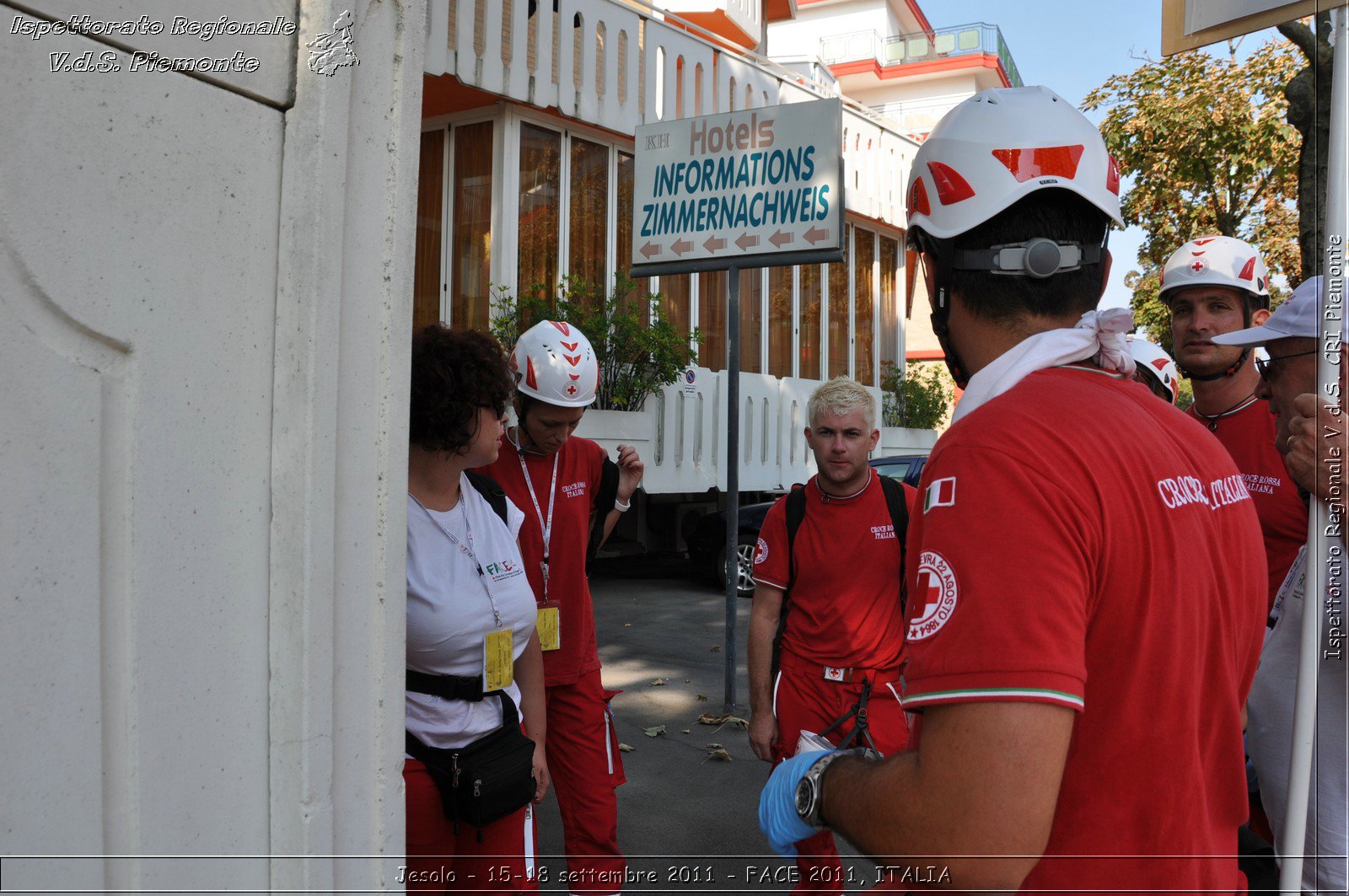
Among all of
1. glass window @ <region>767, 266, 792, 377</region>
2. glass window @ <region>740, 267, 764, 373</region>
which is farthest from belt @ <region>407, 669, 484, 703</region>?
glass window @ <region>767, 266, 792, 377</region>

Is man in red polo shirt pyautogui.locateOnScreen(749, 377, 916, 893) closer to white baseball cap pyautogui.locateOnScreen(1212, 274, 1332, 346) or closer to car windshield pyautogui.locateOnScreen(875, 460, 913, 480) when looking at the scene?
white baseball cap pyautogui.locateOnScreen(1212, 274, 1332, 346)

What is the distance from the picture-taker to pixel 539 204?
40.4ft

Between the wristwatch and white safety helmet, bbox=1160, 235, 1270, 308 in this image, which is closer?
the wristwatch

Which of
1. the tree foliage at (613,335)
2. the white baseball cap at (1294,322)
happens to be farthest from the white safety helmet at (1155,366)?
the tree foliage at (613,335)

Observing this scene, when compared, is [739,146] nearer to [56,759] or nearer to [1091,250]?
[1091,250]

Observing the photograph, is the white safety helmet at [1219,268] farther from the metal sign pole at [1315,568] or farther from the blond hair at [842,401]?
the metal sign pole at [1315,568]

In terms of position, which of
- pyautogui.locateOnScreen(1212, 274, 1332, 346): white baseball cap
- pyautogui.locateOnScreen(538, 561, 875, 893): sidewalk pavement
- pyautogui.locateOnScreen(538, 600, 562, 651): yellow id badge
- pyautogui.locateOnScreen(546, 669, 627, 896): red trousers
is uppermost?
pyautogui.locateOnScreen(1212, 274, 1332, 346): white baseball cap

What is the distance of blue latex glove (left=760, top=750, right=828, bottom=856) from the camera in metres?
1.60

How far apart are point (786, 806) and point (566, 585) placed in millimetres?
2431

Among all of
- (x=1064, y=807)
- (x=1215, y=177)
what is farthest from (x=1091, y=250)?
(x=1215, y=177)

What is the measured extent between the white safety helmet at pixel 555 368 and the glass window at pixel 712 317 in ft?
34.7

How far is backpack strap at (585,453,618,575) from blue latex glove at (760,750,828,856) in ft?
8.81

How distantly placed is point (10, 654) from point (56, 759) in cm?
14

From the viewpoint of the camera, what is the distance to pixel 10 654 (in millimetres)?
1088
